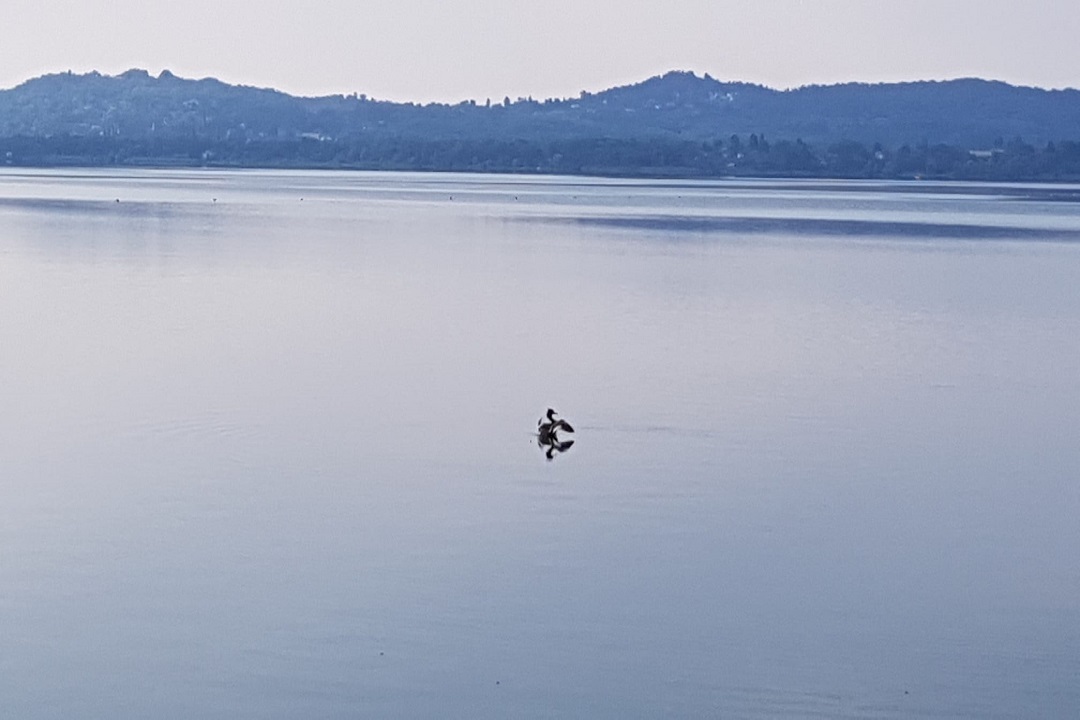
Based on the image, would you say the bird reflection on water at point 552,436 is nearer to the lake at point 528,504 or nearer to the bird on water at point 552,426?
the bird on water at point 552,426

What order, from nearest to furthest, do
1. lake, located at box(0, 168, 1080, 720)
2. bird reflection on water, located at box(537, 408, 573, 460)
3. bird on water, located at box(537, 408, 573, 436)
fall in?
lake, located at box(0, 168, 1080, 720) < bird reflection on water, located at box(537, 408, 573, 460) < bird on water, located at box(537, 408, 573, 436)

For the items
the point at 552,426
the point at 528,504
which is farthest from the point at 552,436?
the point at 528,504

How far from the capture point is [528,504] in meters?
11.7

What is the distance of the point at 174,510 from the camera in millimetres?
11094

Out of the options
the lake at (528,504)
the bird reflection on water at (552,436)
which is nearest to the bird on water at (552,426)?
the bird reflection on water at (552,436)

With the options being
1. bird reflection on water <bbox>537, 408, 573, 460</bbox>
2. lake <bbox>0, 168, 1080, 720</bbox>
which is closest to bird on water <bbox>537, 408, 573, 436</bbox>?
bird reflection on water <bbox>537, 408, 573, 460</bbox>

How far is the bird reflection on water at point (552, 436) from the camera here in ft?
44.1

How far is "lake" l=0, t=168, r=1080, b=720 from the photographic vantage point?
8.15 meters

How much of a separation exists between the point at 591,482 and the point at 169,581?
12.3ft

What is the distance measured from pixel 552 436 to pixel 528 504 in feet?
6.67

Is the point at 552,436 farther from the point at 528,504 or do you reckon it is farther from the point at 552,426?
the point at 528,504

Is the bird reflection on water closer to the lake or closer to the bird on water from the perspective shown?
the bird on water

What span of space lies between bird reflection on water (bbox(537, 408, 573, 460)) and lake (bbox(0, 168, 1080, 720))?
12cm

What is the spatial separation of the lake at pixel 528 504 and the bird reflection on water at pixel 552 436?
124mm
